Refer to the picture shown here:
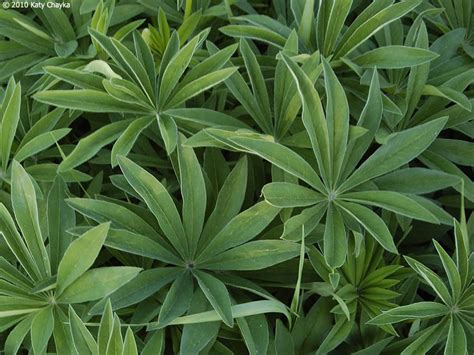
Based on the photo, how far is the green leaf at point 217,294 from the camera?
83 cm

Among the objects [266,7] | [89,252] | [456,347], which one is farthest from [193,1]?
[456,347]

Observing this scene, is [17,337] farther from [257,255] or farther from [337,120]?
[337,120]

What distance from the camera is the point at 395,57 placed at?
1001 millimetres

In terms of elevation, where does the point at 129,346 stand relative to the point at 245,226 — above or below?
below

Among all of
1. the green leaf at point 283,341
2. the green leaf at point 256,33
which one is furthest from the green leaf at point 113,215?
the green leaf at point 256,33

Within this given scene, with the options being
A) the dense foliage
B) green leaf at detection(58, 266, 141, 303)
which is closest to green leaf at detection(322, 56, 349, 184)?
the dense foliage

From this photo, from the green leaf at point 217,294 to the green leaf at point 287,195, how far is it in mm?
134

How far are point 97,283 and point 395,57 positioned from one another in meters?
0.55

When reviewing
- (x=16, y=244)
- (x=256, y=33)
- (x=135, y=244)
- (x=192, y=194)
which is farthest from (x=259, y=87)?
(x=16, y=244)

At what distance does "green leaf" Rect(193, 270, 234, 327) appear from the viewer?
828mm

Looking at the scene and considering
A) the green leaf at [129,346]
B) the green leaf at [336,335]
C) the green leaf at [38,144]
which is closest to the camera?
the green leaf at [129,346]

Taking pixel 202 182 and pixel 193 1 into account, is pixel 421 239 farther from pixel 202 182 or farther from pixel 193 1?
pixel 193 1

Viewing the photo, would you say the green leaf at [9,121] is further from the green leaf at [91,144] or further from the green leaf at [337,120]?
the green leaf at [337,120]

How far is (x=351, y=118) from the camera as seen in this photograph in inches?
43.5
